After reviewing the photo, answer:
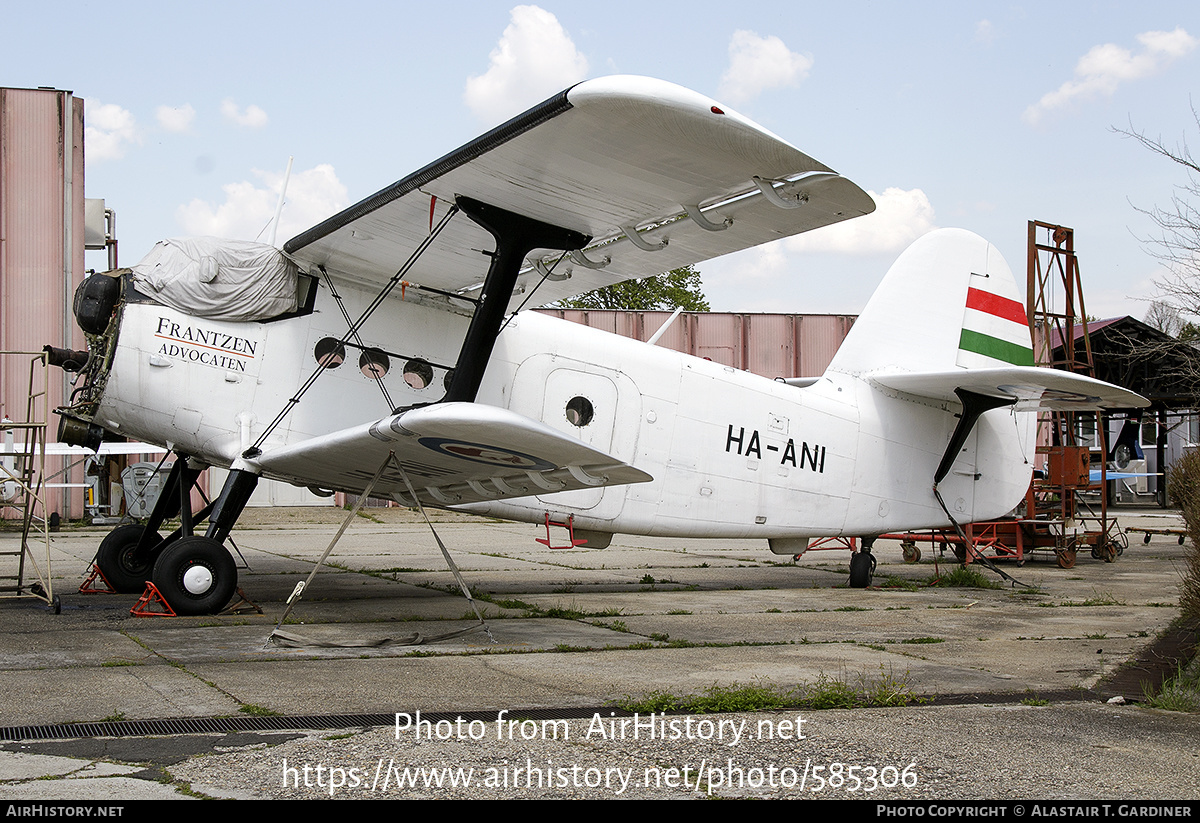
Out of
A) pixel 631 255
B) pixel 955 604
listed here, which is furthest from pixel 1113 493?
pixel 631 255

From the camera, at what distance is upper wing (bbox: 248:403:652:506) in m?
5.64

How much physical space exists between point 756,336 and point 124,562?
868 inches

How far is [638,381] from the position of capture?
9.23 m

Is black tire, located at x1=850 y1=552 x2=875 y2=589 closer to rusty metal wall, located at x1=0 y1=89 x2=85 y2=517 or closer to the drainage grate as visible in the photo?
the drainage grate

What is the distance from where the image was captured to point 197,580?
7.24m

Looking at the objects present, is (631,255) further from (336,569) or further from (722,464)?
(336,569)

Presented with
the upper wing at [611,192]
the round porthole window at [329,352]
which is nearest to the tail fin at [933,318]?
the upper wing at [611,192]

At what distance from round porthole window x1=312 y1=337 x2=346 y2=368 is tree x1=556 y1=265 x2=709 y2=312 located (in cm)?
3980

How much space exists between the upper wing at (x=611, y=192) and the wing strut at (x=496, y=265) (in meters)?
0.09

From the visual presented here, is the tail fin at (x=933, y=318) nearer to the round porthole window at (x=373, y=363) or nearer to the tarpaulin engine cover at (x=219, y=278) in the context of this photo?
the round porthole window at (x=373, y=363)

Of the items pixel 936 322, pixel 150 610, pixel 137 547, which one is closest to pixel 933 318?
pixel 936 322

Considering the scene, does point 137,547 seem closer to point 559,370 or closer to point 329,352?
point 329,352
